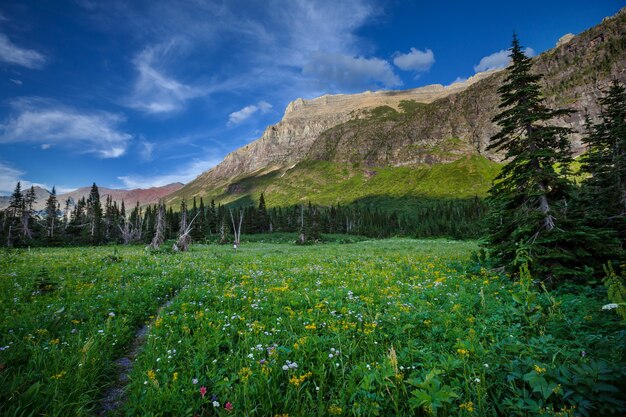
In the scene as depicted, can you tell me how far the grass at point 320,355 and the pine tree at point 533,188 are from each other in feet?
5.94

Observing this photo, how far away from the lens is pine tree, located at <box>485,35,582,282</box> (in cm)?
998

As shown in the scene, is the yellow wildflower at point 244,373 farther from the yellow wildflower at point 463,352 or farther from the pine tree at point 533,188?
Answer: the pine tree at point 533,188

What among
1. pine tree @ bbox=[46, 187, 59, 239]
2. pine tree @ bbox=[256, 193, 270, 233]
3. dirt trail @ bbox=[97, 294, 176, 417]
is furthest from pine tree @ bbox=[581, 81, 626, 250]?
pine tree @ bbox=[256, 193, 270, 233]

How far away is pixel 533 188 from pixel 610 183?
400 inches

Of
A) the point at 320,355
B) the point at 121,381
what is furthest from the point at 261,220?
the point at 320,355

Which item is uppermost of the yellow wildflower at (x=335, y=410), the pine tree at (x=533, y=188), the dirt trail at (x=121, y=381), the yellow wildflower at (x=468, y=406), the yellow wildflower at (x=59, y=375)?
the pine tree at (x=533, y=188)

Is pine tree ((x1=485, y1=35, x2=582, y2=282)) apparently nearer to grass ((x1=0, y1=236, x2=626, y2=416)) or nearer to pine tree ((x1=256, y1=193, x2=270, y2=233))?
grass ((x1=0, y1=236, x2=626, y2=416))

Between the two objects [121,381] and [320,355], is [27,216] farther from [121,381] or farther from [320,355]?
[320,355]

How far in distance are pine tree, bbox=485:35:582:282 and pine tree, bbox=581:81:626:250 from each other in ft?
3.83

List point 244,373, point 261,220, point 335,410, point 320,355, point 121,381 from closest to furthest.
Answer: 1. point 335,410
2. point 244,373
3. point 121,381
4. point 320,355
5. point 261,220

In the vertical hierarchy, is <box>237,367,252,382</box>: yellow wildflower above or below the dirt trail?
above

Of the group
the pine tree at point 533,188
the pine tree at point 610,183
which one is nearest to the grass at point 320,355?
the pine tree at point 533,188

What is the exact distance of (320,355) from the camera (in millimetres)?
5039

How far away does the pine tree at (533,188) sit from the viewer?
9.98 meters
